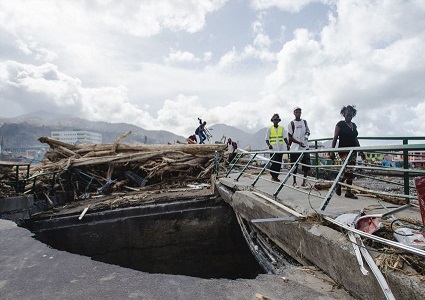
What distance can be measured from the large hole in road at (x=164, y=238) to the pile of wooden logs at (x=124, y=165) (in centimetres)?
238

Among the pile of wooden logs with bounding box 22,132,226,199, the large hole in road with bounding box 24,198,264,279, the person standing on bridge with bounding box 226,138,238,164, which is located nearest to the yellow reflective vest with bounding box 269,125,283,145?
the large hole in road with bounding box 24,198,264,279

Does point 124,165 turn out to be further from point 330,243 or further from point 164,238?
point 330,243

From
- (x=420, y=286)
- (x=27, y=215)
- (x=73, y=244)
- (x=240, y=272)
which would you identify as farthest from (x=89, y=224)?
(x=420, y=286)

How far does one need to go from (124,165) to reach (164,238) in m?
3.87

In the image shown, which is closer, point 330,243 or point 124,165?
point 330,243

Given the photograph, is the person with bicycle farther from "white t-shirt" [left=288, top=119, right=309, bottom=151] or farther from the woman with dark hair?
the woman with dark hair

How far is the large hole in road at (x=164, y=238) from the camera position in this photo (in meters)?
6.56

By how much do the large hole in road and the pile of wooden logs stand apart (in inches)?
93.8

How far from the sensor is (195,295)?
2602 mm

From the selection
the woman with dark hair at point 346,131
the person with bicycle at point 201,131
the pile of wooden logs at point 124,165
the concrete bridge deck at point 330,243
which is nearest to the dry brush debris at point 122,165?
the pile of wooden logs at point 124,165

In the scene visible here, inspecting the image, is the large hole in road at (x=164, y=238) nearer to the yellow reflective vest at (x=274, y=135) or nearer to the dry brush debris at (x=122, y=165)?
the yellow reflective vest at (x=274, y=135)

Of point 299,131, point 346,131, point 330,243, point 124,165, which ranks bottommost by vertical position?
point 330,243

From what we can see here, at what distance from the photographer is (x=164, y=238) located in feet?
24.6

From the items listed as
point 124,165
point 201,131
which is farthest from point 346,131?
point 201,131
